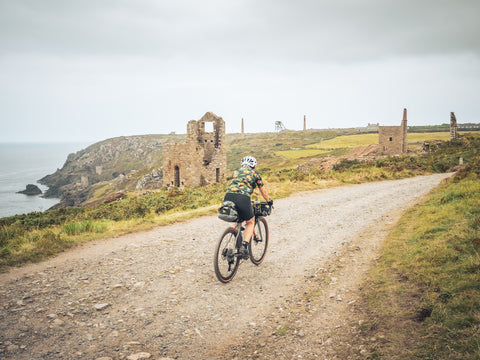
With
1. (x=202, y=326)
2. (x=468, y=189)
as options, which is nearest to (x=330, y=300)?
(x=202, y=326)

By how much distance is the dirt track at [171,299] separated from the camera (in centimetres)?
441

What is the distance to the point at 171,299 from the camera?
18.9 ft

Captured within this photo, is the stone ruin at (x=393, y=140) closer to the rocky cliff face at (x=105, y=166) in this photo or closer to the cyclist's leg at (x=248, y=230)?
the cyclist's leg at (x=248, y=230)

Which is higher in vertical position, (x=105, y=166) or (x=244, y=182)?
(x=244, y=182)

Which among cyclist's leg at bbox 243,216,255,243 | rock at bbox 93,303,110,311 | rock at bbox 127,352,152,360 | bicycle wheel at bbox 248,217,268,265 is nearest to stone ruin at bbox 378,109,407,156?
bicycle wheel at bbox 248,217,268,265

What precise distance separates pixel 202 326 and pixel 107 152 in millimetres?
165985

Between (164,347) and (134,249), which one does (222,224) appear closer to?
(134,249)

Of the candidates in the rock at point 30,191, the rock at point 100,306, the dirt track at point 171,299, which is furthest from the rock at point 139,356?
the rock at point 30,191

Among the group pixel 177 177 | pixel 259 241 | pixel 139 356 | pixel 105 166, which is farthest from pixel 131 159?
pixel 139 356

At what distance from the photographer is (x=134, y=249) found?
8422 millimetres

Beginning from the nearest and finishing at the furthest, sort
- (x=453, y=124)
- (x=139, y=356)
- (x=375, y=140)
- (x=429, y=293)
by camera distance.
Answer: (x=139, y=356), (x=429, y=293), (x=453, y=124), (x=375, y=140)

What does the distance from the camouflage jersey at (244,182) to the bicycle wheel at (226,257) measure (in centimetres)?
83

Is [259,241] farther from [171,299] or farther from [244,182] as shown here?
[171,299]

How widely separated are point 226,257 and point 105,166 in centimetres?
14754
